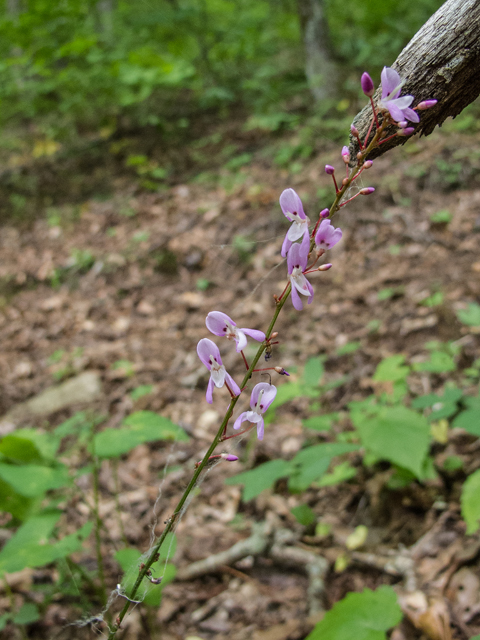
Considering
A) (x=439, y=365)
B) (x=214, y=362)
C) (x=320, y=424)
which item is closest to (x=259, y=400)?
(x=214, y=362)

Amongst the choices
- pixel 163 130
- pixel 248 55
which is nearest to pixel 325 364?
pixel 163 130

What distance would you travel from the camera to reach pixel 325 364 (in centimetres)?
299

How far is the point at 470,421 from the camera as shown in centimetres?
156

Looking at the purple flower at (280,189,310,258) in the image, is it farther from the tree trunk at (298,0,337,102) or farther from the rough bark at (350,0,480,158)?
the tree trunk at (298,0,337,102)

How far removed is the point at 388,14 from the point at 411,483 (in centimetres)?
652

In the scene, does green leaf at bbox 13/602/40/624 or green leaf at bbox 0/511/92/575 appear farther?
green leaf at bbox 13/602/40/624

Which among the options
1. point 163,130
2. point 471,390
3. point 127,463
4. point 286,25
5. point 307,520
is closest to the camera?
point 307,520

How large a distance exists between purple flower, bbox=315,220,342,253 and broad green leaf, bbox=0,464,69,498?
1.21 metres

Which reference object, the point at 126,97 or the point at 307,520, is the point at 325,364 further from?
the point at 126,97

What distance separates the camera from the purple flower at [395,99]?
0.69 meters

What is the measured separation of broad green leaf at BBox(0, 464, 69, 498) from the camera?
142 centimetres

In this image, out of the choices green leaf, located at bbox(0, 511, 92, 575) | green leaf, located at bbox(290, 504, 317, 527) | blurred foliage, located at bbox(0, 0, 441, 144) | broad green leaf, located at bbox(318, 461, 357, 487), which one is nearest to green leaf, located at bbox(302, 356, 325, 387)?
broad green leaf, located at bbox(318, 461, 357, 487)

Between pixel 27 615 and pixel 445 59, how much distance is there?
211 cm

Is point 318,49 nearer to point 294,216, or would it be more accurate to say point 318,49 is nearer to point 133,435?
point 133,435
